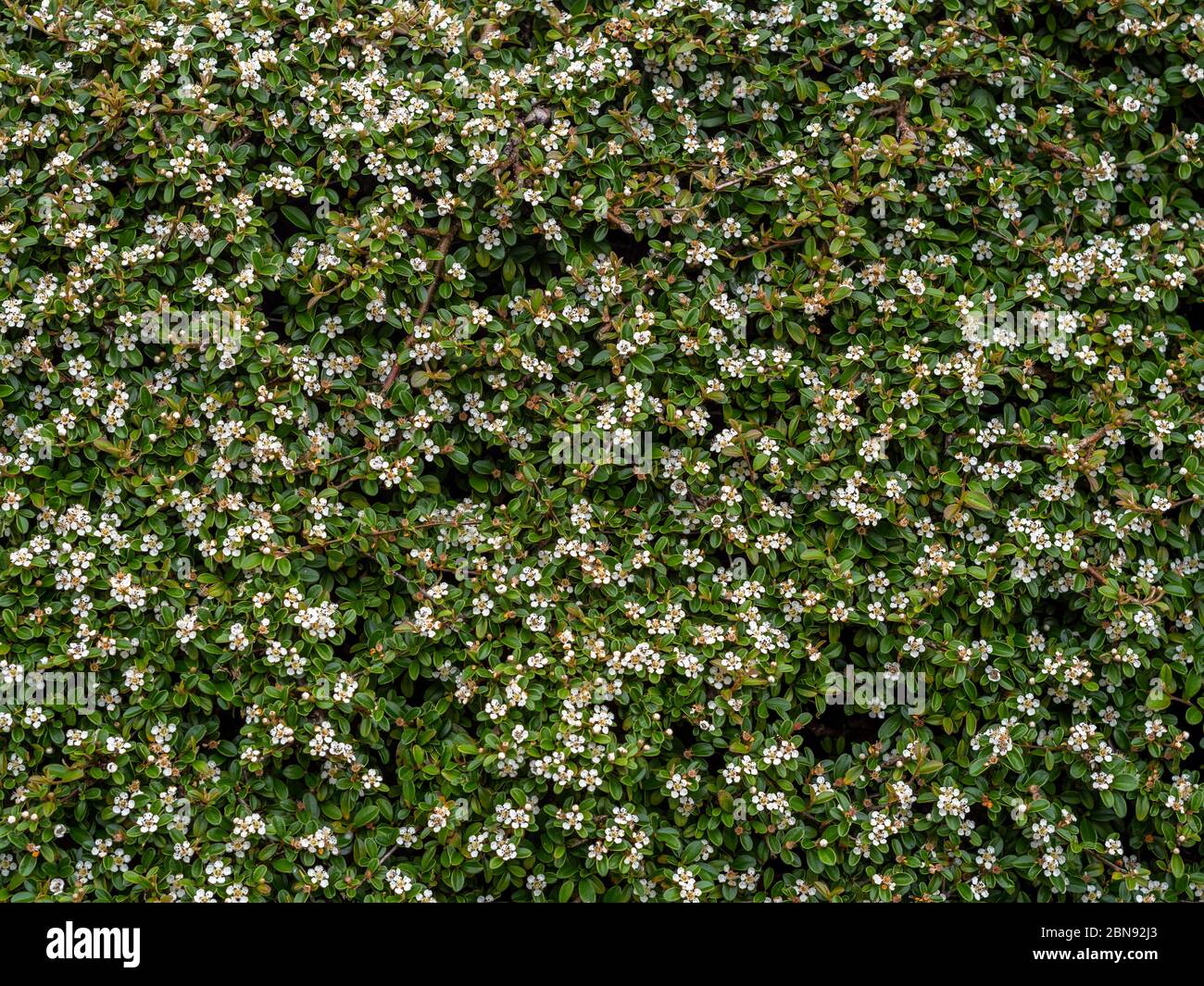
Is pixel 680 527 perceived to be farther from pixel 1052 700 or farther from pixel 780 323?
pixel 1052 700

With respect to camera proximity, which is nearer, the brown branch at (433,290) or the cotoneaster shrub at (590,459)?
the cotoneaster shrub at (590,459)

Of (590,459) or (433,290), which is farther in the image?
(433,290)

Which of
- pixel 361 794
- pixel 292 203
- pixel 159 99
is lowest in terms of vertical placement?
pixel 361 794

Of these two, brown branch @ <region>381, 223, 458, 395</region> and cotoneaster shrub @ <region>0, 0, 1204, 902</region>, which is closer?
cotoneaster shrub @ <region>0, 0, 1204, 902</region>

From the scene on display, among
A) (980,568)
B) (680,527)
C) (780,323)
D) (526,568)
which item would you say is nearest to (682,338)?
(780,323)

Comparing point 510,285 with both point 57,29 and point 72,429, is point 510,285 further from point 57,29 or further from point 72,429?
point 57,29

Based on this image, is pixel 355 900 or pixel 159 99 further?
pixel 159 99

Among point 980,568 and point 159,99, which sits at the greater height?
point 159,99

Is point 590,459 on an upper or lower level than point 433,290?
lower
